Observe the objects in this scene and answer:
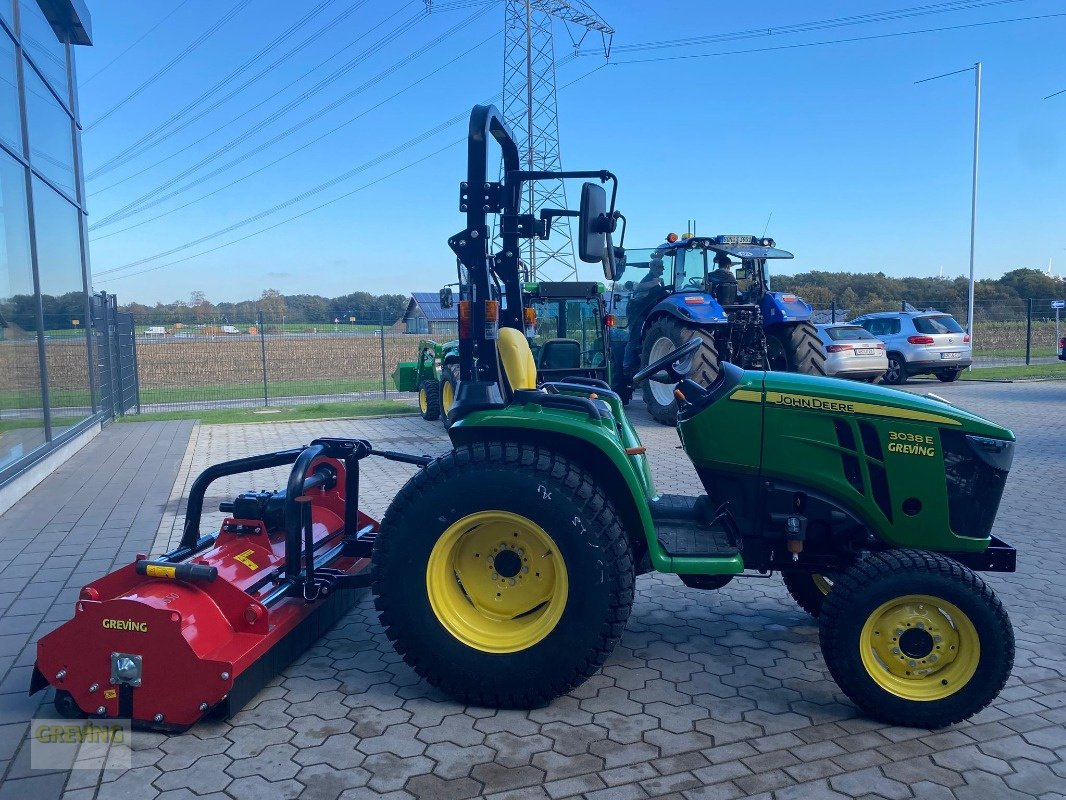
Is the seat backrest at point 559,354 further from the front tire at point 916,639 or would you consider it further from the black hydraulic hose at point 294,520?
the front tire at point 916,639

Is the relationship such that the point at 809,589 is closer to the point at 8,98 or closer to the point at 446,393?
the point at 446,393

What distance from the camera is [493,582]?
3.57 meters

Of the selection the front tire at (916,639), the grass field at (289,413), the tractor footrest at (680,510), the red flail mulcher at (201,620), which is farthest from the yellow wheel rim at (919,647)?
the grass field at (289,413)

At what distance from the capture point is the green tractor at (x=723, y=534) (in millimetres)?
3238

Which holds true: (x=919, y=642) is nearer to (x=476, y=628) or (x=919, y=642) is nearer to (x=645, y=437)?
(x=476, y=628)

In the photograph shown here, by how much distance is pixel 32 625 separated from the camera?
171 inches

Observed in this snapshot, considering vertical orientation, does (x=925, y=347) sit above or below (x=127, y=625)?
above

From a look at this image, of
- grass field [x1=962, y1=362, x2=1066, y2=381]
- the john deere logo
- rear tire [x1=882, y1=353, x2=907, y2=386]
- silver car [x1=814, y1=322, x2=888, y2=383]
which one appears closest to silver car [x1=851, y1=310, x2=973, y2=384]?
rear tire [x1=882, y1=353, x2=907, y2=386]

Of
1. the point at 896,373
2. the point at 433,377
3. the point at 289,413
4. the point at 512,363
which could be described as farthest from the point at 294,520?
the point at 896,373

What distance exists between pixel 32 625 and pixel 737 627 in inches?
149

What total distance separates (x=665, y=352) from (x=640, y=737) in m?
8.64

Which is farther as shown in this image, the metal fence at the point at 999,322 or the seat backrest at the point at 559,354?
the metal fence at the point at 999,322

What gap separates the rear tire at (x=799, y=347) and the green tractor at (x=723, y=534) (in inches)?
355

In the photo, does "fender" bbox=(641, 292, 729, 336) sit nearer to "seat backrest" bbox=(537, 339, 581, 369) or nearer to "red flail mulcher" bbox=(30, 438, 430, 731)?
"seat backrest" bbox=(537, 339, 581, 369)
